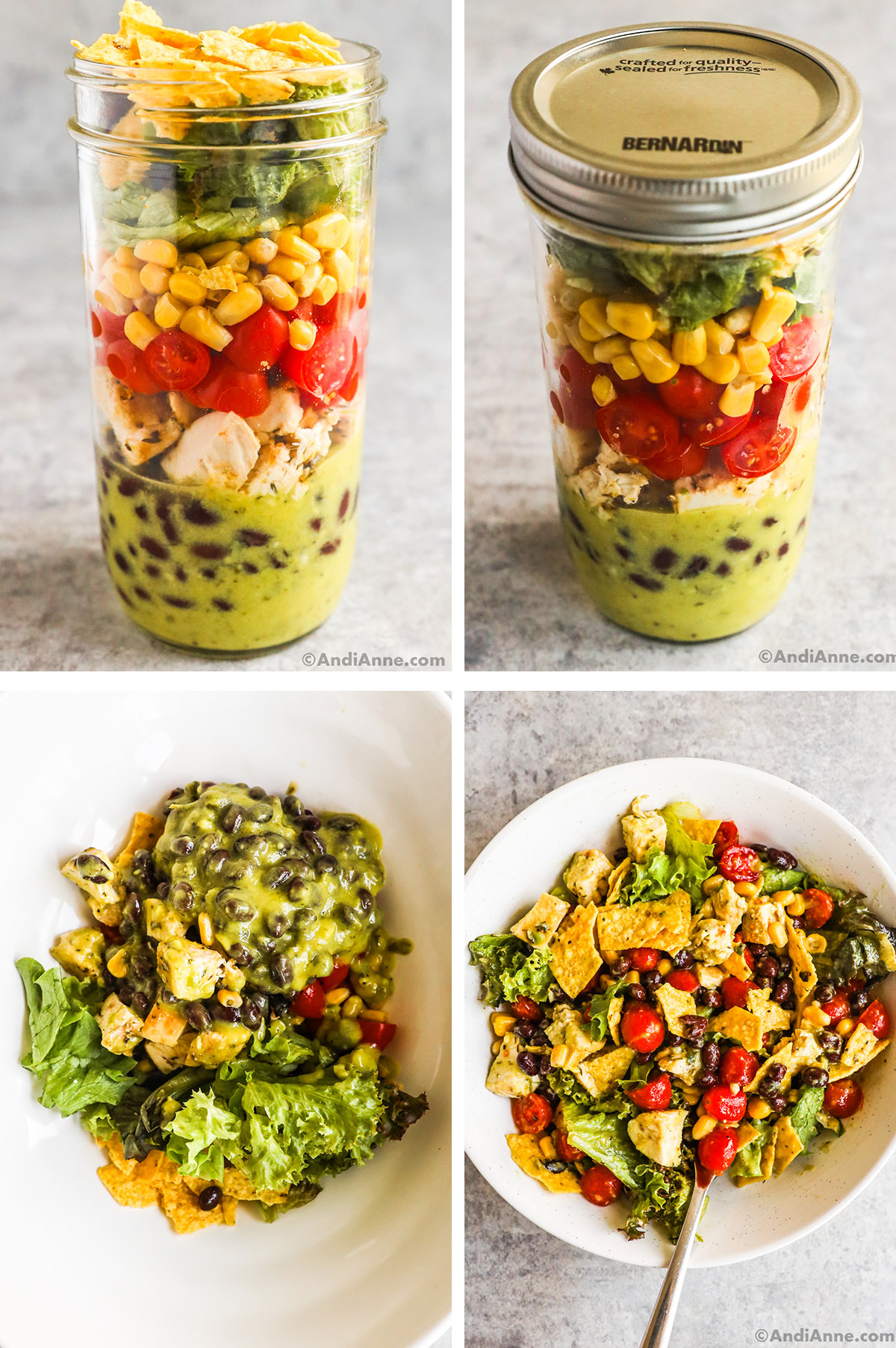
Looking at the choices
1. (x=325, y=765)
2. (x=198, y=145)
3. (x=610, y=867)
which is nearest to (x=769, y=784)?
(x=610, y=867)

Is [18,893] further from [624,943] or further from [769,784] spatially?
[769,784]

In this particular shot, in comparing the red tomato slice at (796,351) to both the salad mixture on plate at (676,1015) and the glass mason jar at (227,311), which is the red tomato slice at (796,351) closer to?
the glass mason jar at (227,311)

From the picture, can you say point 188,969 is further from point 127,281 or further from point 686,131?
point 686,131

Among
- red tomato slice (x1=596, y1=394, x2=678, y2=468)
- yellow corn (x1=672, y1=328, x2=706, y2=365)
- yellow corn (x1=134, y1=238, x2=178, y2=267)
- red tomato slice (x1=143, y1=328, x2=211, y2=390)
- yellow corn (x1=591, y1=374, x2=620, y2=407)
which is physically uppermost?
yellow corn (x1=134, y1=238, x2=178, y2=267)

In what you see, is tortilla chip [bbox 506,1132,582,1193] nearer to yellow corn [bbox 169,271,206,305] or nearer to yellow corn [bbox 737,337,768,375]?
yellow corn [bbox 737,337,768,375]

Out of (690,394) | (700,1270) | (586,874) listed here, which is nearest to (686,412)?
(690,394)

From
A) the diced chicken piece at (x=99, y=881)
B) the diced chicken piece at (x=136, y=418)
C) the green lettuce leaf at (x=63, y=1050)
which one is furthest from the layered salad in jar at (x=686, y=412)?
the green lettuce leaf at (x=63, y=1050)

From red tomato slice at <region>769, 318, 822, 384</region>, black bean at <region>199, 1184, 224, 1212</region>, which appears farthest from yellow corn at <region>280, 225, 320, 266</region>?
black bean at <region>199, 1184, 224, 1212</region>
